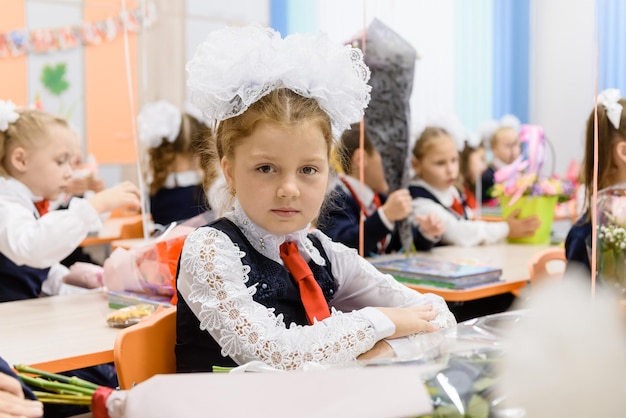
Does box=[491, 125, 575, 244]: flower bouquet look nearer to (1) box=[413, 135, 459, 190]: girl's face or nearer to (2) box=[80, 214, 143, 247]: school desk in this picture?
(1) box=[413, 135, 459, 190]: girl's face

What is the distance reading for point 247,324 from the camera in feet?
4.13

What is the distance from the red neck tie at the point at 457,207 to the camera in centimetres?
337

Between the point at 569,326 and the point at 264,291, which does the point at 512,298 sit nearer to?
the point at 264,291

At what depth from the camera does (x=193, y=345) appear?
135 centimetres

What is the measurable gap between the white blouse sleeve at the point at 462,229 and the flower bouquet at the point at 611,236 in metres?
1.25

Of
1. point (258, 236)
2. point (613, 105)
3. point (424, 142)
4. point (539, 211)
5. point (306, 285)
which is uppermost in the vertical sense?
point (613, 105)

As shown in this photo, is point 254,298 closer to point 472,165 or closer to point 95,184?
point 95,184

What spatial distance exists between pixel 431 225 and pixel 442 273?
72cm

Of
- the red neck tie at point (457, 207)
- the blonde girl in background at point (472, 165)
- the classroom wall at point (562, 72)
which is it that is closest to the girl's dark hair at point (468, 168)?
the blonde girl in background at point (472, 165)

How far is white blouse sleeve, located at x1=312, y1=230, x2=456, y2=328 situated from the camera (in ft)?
5.09

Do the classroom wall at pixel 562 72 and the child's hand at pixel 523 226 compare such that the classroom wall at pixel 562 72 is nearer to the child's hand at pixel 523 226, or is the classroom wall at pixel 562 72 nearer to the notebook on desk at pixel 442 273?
the child's hand at pixel 523 226

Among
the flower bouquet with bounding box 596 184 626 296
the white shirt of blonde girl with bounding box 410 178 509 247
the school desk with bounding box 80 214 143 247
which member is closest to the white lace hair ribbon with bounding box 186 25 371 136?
the flower bouquet with bounding box 596 184 626 296

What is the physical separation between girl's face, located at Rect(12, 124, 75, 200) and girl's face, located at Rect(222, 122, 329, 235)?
4.02 ft

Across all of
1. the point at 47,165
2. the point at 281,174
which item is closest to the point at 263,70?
the point at 281,174
